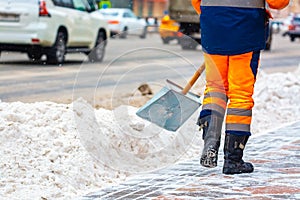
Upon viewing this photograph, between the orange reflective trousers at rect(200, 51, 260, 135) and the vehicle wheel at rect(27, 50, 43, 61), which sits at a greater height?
the orange reflective trousers at rect(200, 51, 260, 135)

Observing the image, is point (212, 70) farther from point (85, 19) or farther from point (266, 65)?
point (266, 65)

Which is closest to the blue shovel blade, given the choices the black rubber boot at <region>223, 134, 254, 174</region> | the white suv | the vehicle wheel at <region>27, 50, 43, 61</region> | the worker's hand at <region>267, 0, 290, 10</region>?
the black rubber boot at <region>223, 134, 254, 174</region>

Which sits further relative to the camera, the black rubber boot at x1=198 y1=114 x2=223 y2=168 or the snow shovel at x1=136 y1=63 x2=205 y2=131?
the snow shovel at x1=136 y1=63 x2=205 y2=131

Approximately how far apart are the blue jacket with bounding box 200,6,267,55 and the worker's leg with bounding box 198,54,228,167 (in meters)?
0.10

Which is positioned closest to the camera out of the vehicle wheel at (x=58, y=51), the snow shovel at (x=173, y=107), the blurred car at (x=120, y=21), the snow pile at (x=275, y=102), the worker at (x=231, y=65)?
the worker at (x=231, y=65)

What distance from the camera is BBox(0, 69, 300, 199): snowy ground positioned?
5234 mm

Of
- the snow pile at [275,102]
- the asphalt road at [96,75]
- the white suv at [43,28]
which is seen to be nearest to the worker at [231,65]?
the asphalt road at [96,75]

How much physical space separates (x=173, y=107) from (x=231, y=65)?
0.84m

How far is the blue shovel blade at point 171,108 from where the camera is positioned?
20.6 feet

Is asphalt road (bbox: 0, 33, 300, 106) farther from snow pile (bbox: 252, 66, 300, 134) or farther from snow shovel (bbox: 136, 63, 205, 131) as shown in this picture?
snow pile (bbox: 252, 66, 300, 134)

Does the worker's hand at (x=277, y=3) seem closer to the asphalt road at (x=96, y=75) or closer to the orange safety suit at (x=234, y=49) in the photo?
the orange safety suit at (x=234, y=49)

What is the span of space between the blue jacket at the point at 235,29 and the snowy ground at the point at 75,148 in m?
1.17

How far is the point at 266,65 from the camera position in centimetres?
2083

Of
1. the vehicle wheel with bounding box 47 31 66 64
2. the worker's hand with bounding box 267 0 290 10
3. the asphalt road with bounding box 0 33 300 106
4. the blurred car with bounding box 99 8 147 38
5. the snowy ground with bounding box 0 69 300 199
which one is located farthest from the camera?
the blurred car with bounding box 99 8 147 38
